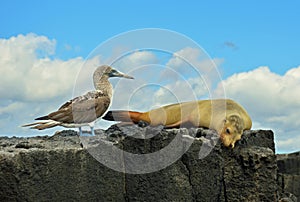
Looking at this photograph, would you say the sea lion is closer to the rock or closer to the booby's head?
the booby's head

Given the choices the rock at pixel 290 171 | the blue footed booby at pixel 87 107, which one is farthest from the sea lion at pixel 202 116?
the rock at pixel 290 171

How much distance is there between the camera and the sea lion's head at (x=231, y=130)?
19.6ft

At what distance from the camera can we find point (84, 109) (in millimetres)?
5172

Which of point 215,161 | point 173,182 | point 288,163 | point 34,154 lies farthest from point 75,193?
point 288,163

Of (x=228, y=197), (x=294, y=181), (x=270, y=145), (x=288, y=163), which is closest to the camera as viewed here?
(x=228, y=197)

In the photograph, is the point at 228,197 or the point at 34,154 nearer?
the point at 34,154

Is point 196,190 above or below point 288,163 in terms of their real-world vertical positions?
below

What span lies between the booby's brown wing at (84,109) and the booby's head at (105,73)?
15 cm

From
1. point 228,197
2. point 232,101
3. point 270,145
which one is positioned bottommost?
point 228,197

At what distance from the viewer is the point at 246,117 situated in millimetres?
7043

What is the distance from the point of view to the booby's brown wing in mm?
5172

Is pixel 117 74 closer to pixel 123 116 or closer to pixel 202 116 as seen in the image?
pixel 123 116

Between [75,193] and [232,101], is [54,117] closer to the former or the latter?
[75,193]

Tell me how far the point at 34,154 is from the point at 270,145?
126 inches
